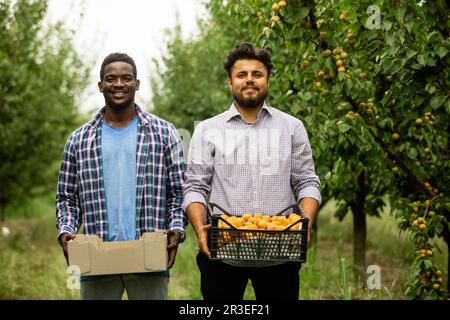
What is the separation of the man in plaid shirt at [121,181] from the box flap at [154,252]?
0.47 ft

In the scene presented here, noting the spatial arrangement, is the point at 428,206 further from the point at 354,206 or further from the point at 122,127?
the point at 354,206

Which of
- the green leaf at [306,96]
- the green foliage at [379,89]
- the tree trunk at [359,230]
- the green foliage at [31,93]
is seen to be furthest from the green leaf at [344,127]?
the green foliage at [31,93]

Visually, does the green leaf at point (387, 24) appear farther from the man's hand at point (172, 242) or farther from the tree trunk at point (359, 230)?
the tree trunk at point (359, 230)

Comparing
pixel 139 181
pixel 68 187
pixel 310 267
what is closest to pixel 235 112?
pixel 139 181

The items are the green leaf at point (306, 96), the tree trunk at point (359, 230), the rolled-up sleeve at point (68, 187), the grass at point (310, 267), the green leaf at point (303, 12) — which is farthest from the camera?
the tree trunk at point (359, 230)

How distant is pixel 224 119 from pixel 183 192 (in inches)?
17.3

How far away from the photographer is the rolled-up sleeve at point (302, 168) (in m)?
3.64

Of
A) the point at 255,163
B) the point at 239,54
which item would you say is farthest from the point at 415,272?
the point at 239,54

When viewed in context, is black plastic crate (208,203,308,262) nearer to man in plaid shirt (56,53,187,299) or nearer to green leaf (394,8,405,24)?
man in plaid shirt (56,53,187,299)

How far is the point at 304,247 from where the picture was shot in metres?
3.23

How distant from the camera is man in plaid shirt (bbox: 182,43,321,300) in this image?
3.57 meters

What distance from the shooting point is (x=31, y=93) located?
10.7 metres

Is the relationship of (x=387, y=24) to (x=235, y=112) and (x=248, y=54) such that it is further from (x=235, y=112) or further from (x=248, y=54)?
(x=235, y=112)
